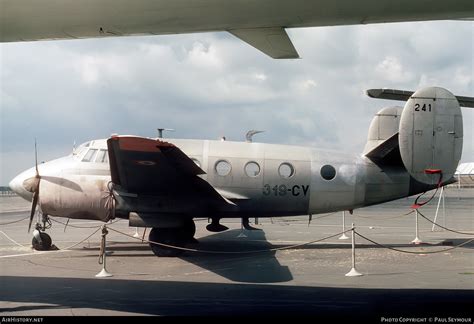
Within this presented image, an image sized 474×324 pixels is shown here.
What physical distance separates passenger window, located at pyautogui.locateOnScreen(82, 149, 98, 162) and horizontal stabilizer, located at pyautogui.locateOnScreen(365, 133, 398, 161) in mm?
8895

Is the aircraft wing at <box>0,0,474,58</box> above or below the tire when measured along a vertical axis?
above

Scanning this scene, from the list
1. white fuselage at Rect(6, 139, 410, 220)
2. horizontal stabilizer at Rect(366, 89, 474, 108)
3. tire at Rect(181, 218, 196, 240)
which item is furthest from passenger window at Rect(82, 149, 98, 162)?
horizontal stabilizer at Rect(366, 89, 474, 108)

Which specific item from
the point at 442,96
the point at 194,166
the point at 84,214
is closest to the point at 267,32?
the point at 442,96

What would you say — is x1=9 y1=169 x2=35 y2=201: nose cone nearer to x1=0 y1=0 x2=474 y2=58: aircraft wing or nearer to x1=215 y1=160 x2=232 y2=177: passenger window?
x1=215 y1=160 x2=232 y2=177: passenger window

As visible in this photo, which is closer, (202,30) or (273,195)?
(202,30)

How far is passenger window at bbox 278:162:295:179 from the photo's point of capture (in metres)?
14.6

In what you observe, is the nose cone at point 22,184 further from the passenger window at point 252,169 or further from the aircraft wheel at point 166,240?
the passenger window at point 252,169

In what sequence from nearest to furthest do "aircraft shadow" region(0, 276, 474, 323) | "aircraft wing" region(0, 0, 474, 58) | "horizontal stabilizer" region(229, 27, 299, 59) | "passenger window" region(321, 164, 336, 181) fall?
"aircraft wing" region(0, 0, 474, 58) < "horizontal stabilizer" region(229, 27, 299, 59) < "aircraft shadow" region(0, 276, 474, 323) < "passenger window" region(321, 164, 336, 181)

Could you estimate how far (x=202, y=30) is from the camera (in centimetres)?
497

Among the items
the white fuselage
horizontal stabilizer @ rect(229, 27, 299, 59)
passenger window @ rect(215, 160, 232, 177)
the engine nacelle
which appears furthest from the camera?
passenger window @ rect(215, 160, 232, 177)

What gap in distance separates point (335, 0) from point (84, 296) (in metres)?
6.40

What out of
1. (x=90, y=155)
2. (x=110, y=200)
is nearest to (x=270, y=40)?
(x=110, y=200)

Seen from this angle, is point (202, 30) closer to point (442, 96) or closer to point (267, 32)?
point (267, 32)

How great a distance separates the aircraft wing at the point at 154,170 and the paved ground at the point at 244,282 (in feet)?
6.28
